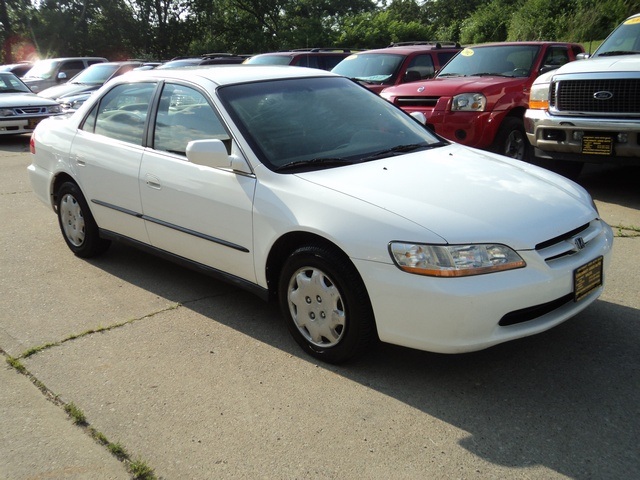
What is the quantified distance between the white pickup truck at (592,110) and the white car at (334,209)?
9.19 ft

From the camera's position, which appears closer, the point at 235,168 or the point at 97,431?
the point at 97,431

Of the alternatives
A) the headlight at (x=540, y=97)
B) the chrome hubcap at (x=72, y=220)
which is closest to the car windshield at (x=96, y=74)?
the chrome hubcap at (x=72, y=220)

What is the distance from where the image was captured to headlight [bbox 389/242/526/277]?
10.4 feet

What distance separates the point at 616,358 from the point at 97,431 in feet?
8.70

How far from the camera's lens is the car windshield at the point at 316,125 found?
4.02 metres

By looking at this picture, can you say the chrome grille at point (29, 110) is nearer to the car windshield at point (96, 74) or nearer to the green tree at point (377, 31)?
the car windshield at point (96, 74)

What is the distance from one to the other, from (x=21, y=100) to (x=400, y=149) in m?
11.6

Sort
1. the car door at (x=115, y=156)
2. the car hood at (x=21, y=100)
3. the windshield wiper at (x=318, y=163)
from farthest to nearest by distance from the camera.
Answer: the car hood at (x=21, y=100)
the car door at (x=115, y=156)
the windshield wiper at (x=318, y=163)

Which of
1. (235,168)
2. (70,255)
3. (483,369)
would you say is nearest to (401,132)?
(235,168)

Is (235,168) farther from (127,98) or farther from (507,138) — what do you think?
(507,138)

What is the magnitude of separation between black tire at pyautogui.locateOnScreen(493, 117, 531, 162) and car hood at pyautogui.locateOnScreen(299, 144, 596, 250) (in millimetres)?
4094

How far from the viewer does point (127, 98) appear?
198 inches

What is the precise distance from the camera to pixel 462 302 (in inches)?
123

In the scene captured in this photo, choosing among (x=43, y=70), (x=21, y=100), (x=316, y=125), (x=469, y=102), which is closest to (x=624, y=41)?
(x=469, y=102)
